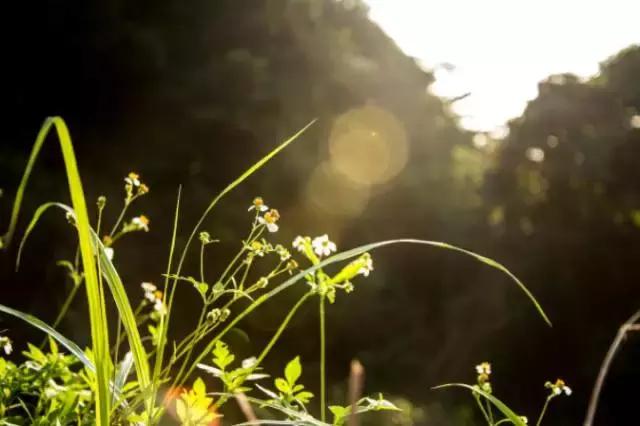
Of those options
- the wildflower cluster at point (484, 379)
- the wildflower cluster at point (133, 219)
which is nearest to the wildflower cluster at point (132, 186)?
the wildflower cluster at point (133, 219)

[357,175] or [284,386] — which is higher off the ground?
[357,175]

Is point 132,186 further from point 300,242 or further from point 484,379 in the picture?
point 484,379

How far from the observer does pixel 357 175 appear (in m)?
8.17

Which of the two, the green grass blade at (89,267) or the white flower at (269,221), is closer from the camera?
the green grass blade at (89,267)

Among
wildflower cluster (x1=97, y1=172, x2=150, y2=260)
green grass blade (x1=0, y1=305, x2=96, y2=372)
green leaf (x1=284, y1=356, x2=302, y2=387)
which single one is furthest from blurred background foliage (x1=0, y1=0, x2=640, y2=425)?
green grass blade (x1=0, y1=305, x2=96, y2=372)

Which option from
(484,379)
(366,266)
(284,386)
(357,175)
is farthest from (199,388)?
(357,175)

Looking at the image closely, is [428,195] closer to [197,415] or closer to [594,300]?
[594,300]

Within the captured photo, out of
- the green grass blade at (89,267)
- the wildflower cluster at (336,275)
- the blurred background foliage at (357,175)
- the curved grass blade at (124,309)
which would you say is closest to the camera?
the green grass blade at (89,267)

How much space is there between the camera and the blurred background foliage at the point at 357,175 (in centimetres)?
672

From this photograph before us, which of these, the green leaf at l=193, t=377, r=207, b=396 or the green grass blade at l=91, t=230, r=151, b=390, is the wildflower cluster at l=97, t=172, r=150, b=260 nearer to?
the green grass blade at l=91, t=230, r=151, b=390

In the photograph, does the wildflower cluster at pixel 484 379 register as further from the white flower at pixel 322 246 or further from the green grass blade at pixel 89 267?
the green grass blade at pixel 89 267

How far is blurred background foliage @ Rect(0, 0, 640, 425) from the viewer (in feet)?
22.1

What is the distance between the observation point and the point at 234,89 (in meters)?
7.24

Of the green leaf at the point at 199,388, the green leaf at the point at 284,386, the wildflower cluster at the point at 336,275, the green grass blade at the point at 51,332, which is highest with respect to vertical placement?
the wildflower cluster at the point at 336,275
